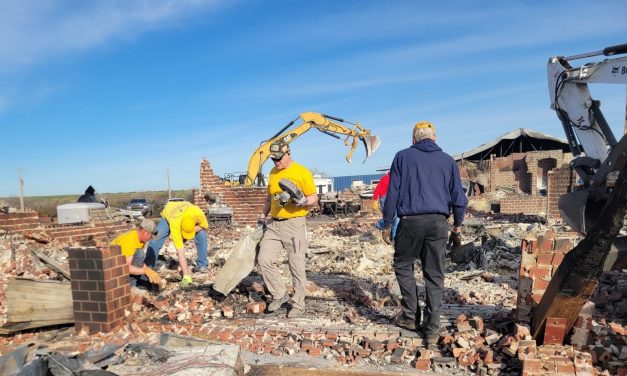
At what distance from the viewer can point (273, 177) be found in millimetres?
4383

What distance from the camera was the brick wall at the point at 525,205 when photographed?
583 inches

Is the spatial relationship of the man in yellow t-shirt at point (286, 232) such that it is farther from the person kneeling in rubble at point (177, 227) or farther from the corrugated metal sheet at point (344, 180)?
the corrugated metal sheet at point (344, 180)

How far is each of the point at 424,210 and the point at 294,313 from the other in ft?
5.46

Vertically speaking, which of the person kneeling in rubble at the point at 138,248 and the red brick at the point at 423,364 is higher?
the person kneeling in rubble at the point at 138,248

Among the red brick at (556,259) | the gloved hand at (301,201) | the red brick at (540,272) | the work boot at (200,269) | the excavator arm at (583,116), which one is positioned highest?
the excavator arm at (583,116)

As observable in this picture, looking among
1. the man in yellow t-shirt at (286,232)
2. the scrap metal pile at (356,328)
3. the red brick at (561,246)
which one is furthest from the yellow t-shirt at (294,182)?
the red brick at (561,246)

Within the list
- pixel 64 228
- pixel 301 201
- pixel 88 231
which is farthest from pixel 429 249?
pixel 88 231

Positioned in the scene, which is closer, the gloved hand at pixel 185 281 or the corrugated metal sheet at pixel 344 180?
the gloved hand at pixel 185 281

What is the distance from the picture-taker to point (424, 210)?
10.9 feet

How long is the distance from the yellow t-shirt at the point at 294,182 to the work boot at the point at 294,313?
0.91 metres

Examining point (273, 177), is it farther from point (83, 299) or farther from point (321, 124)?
point (321, 124)

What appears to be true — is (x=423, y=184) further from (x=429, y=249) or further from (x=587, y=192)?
(x=587, y=192)

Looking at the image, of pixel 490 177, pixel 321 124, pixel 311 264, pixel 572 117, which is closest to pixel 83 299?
pixel 311 264

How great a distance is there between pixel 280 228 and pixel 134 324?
5.21 ft
